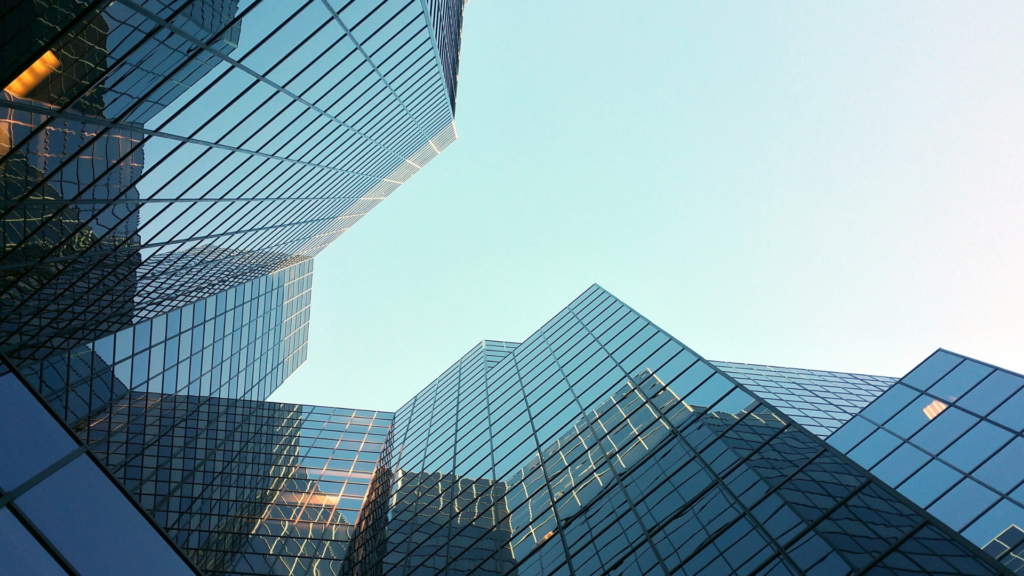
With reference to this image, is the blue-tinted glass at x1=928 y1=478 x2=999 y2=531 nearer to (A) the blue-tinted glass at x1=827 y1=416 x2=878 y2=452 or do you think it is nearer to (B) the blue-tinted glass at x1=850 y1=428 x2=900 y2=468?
(B) the blue-tinted glass at x1=850 y1=428 x2=900 y2=468

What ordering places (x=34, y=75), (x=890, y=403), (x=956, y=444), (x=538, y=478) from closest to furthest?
(x=34, y=75) < (x=956, y=444) < (x=538, y=478) < (x=890, y=403)

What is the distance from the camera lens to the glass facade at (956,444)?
49.5ft

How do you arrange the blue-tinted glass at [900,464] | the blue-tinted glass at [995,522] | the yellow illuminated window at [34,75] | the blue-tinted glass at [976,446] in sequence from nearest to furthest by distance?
1. the yellow illuminated window at [34,75]
2. the blue-tinted glass at [995,522]
3. the blue-tinted glass at [976,446]
4. the blue-tinted glass at [900,464]

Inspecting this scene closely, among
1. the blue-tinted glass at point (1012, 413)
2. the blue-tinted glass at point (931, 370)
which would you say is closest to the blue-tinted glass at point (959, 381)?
the blue-tinted glass at point (931, 370)

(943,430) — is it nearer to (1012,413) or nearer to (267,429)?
(1012,413)

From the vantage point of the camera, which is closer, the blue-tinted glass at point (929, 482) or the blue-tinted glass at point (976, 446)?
the blue-tinted glass at point (929, 482)

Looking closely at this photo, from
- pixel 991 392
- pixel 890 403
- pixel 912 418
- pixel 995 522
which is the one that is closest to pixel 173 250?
pixel 995 522

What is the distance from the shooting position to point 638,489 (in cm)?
1623

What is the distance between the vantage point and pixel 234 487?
28.0 m

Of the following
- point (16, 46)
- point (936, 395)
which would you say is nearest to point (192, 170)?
point (16, 46)

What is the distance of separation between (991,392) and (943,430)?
240cm

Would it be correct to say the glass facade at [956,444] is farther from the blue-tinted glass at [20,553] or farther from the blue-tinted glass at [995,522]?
the blue-tinted glass at [20,553]

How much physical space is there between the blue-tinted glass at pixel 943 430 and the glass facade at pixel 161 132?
2308cm

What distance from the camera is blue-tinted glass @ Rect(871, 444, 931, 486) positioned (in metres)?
18.8
